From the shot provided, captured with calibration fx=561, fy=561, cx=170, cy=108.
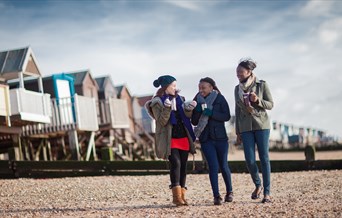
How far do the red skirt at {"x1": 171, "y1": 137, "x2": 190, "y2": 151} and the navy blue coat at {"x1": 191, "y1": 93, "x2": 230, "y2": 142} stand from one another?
0.22m

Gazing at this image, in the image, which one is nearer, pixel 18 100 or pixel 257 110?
pixel 257 110

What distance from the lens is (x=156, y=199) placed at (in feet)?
32.4

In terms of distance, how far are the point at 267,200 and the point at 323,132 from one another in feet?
316

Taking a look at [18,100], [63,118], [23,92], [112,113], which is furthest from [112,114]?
[18,100]

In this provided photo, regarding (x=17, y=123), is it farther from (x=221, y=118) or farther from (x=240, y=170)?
(x=221, y=118)

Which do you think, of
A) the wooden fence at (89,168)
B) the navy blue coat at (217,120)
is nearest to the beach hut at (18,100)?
the wooden fence at (89,168)

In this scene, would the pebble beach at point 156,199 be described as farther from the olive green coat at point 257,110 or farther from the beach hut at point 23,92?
the beach hut at point 23,92

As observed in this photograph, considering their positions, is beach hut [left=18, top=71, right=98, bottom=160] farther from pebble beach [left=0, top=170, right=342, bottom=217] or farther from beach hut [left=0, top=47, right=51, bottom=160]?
pebble beach [left=0, top=170, right=342, bottom=217]

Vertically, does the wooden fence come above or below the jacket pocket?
below

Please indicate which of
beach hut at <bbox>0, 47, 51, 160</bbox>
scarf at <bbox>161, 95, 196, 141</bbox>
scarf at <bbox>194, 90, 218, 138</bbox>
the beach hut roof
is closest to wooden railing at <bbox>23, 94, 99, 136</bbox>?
beach hut at <bbox>0, 47, 51, 160</bbox>

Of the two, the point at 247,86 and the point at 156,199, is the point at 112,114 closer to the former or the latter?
the point at 156,199

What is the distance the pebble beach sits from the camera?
292 inches

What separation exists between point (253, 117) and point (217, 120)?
0.53 metres

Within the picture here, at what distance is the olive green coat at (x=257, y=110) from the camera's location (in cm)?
828
